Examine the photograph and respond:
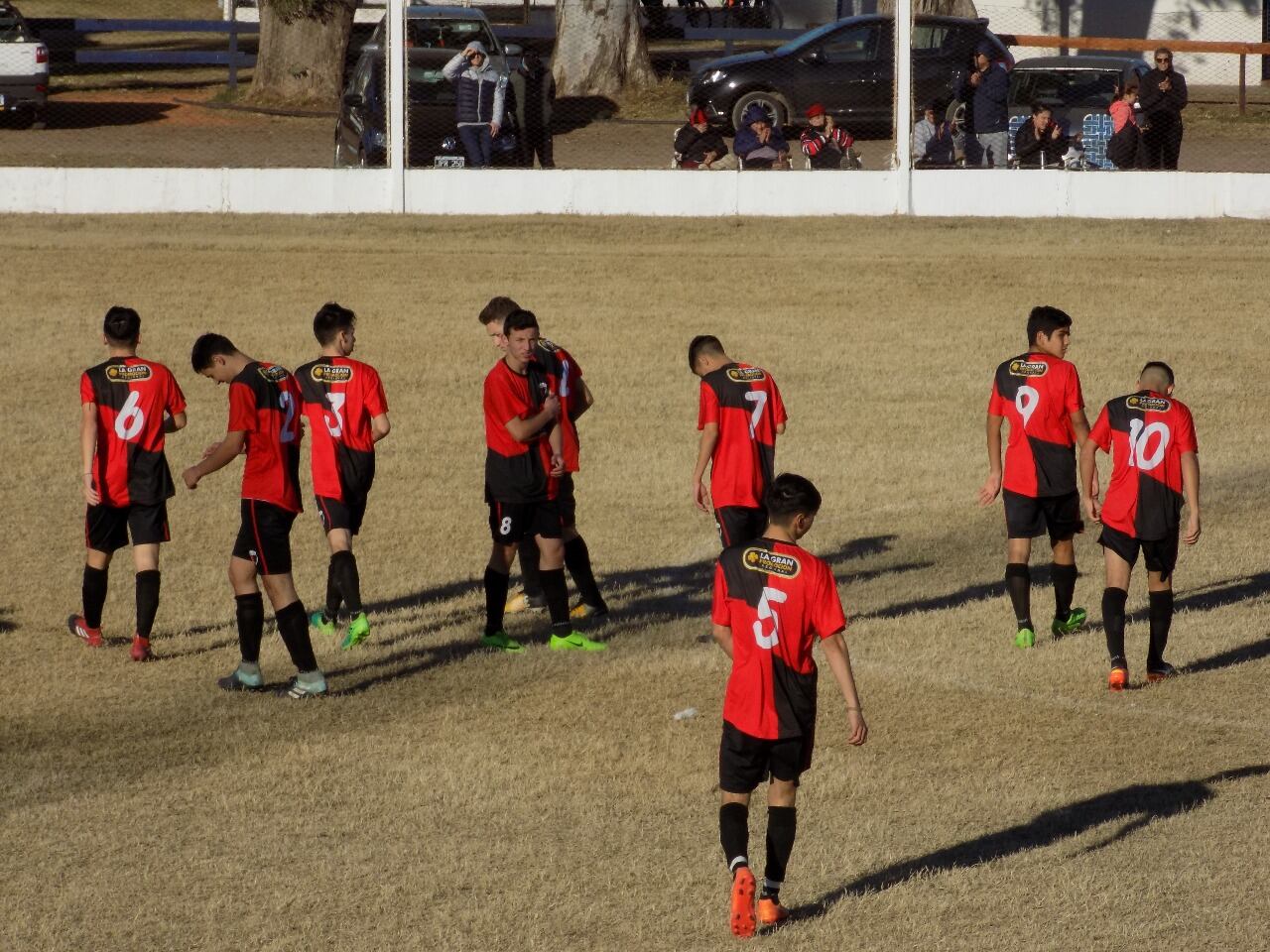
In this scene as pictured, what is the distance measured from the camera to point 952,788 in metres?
8.14

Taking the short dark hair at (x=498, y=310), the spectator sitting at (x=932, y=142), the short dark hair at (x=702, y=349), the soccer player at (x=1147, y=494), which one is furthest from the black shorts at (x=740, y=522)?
the spectator sitting at (x=932, y=142)

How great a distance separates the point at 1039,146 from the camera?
23.0 meters

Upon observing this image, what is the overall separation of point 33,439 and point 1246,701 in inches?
433

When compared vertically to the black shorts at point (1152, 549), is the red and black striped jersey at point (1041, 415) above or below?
above

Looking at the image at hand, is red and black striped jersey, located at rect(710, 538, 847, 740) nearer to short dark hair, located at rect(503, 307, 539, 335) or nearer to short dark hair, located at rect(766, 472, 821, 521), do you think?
short dark hair, located at rect(766, 472, 821, 521)

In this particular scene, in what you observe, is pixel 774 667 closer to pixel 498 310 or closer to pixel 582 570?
pixel 498 310

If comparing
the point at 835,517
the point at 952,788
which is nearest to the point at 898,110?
the point at 835,517

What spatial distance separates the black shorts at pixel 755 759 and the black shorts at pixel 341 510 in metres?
4.27

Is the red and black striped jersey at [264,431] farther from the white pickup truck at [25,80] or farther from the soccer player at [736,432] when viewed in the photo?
the white pickup truck at [25,80]

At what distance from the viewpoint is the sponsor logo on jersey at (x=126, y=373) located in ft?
32.2

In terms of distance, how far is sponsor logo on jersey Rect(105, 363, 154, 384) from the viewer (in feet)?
32.2

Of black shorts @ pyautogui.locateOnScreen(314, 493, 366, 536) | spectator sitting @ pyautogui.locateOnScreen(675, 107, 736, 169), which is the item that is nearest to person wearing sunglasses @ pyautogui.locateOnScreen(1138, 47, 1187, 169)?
spectator sitting @ pyautogui.locateOnScreen(675, 107, 736, 169)

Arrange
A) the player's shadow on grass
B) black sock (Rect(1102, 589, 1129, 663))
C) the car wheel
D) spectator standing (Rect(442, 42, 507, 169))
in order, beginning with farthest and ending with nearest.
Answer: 1. the car wheel
2. spectator standing (Rect(442, 42, 507, 169))
3. black sock (Rect(1102, 589, 1129, 663))
4. the player's shadow on grass

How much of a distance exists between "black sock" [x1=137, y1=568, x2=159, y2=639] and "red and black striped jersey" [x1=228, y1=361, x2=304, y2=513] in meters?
1.19
